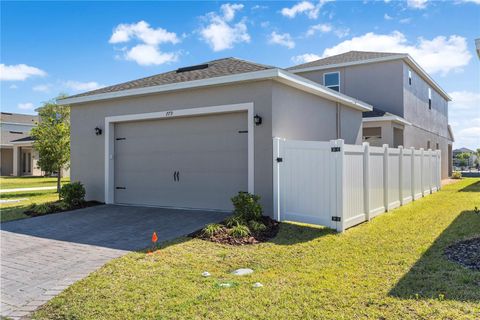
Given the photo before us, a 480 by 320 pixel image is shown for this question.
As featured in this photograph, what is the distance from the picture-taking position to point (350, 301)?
391 cm

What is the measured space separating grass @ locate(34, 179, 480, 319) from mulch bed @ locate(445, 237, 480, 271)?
0.18m

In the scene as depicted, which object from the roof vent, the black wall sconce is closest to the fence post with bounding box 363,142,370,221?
the black wall sconce

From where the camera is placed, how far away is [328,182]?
294 inches

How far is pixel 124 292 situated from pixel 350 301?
265cm

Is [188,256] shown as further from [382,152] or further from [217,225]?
[382,152]

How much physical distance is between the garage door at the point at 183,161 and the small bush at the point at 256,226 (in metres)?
1.69

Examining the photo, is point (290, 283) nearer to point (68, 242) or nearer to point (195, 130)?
point (68, 242)

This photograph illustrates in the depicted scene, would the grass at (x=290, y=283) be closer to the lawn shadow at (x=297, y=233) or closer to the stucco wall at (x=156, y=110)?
the lawn shadow at (x=297, y=233)

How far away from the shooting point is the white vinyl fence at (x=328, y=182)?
738cm

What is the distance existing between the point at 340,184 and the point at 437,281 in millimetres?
3054

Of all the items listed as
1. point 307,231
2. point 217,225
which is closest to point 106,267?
point 217,225

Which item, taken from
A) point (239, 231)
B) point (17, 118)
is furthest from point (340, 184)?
point (17, 118)

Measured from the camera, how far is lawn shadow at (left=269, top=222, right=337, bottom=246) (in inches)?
267

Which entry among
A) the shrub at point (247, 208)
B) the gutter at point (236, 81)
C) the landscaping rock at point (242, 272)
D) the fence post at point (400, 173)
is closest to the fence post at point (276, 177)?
the shrub at point (247, 208)
